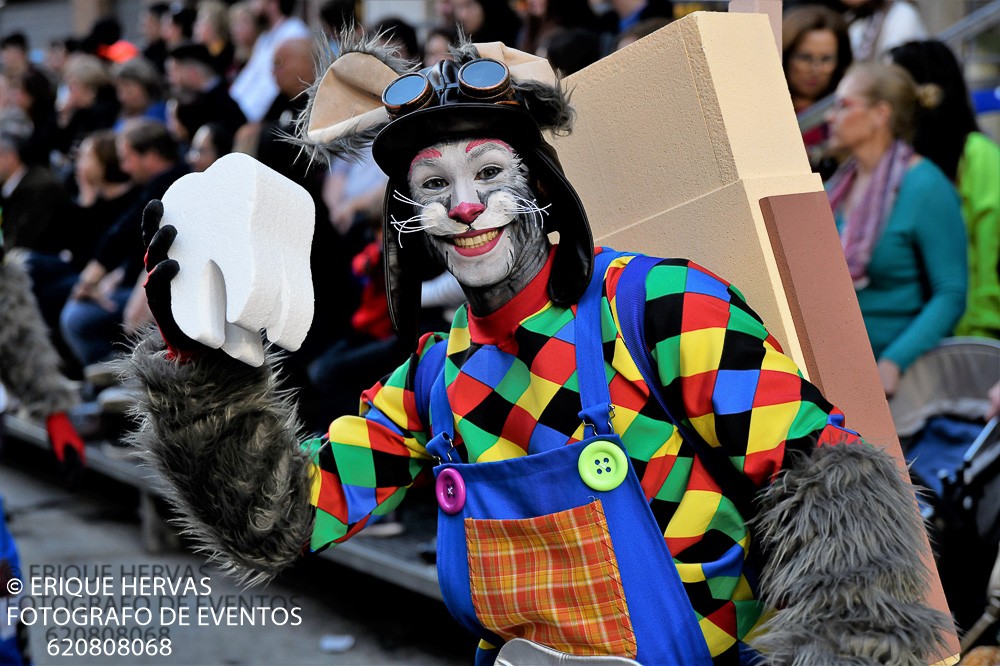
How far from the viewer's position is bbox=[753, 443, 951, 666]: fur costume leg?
160 centimetres

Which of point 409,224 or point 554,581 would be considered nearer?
point 554,581

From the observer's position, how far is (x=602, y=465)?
1800mm

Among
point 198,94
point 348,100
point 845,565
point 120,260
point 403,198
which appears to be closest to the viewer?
point 845,565

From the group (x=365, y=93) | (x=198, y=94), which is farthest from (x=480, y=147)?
(x=198, y=94)

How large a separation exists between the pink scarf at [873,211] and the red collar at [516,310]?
6.04 feet

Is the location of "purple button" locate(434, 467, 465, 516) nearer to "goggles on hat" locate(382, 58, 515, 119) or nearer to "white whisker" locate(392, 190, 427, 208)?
"white whisker" locate(392, 190, 427, 208)

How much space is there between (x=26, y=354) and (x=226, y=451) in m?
2.12

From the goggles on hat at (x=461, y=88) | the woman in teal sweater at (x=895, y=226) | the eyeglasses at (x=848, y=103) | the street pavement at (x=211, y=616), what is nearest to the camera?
the goggles on hat at (x=461, y=88)

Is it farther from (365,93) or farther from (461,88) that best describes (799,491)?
(365,93)

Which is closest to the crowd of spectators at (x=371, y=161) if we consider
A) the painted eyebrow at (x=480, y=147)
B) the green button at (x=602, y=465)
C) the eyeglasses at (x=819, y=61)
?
the eyeglasses at (x=819, y=61)

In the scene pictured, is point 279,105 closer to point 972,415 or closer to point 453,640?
point 453,640

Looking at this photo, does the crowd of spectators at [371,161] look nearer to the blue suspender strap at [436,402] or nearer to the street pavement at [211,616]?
the blue suspender strap at [436,402]

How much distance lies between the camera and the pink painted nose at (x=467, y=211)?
1895mm

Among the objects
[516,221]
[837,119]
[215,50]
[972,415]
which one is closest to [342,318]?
[837,119]
